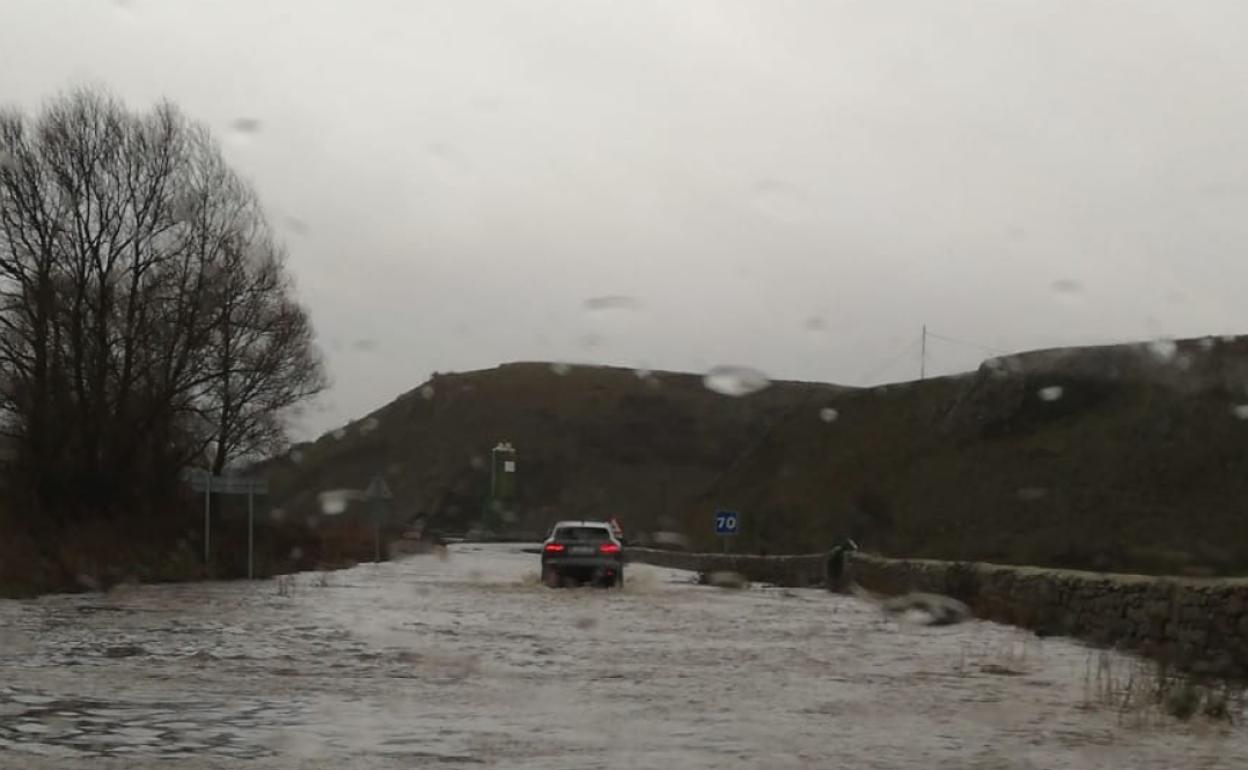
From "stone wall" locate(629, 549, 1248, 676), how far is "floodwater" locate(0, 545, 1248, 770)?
571mm

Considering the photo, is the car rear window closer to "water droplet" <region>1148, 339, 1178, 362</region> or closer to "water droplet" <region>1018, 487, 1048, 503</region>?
"water droplet" <region>1018, 487, 1048, 503</region>

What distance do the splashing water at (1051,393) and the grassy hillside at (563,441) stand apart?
30649 millimetres

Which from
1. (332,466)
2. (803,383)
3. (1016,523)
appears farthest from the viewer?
(803,383)

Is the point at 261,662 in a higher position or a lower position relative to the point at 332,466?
lower

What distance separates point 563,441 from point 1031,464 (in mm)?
67353

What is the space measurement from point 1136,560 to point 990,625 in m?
14.5

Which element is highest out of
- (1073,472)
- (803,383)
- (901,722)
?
(803,383)

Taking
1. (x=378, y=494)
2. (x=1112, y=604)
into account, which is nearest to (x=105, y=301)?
(x=378, y=494)

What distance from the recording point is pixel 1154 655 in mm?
15953

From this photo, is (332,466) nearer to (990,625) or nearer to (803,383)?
(803,383)

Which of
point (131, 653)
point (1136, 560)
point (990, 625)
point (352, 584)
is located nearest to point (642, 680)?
point (131, 653)

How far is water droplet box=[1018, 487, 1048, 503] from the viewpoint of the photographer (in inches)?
2501

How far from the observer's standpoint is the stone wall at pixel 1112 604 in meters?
14.5

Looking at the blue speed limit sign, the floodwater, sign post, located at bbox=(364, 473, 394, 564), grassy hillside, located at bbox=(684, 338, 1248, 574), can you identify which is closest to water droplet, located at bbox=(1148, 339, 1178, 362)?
grassy hillside, located at bbox=(684, 338, 1248, 574)
